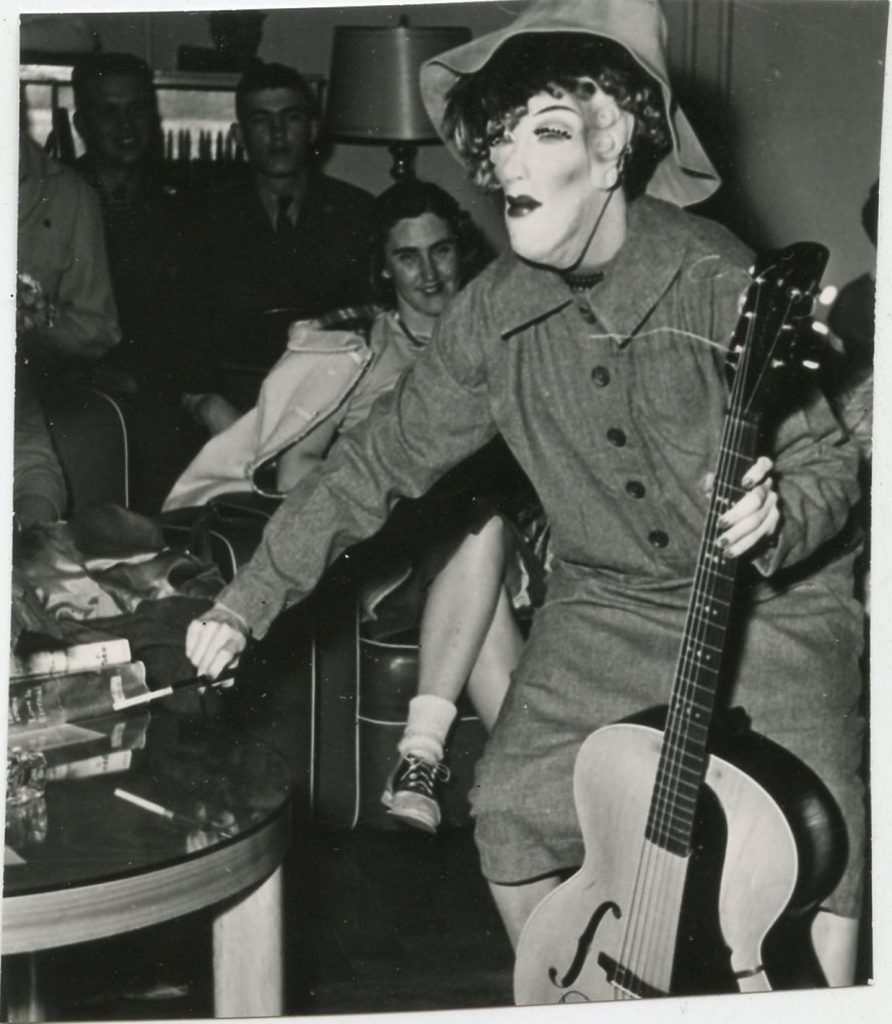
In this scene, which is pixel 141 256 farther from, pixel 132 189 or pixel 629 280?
pixel 629 280

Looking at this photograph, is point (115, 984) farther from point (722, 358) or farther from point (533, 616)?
point (722, 358)

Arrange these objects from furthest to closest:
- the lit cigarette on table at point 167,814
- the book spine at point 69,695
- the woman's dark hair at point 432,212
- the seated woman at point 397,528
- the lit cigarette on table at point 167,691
→ 1. the seated woman at point 397,528
2. the woman's dark hair at point 432,212
3. the book spine at point 69,695
4. the lit cigarette on table at point 167,691
5. the lit cigarette on table at point 167,814

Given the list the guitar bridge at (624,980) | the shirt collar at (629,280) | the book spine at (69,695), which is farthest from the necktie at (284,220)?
the guitar bridge at (624,980)

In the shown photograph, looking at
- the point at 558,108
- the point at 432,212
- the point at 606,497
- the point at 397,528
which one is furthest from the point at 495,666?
the point at 558,108

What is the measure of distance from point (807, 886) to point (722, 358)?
1.74 ft

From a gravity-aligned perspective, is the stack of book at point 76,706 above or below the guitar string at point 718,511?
below

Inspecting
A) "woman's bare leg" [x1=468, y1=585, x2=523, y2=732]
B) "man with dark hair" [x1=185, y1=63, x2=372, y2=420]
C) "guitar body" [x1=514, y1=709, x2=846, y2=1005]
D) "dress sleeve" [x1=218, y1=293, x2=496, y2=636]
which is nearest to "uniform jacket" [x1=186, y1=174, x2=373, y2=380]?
"man with dark hair" [x1=185, y1=63, x2=372, y2=420]

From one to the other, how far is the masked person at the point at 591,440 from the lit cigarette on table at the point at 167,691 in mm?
19

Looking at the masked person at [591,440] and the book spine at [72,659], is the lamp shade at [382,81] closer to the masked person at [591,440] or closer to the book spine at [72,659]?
the masked person at [591,440]

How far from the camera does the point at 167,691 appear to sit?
137 cm

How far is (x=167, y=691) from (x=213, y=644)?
7 cm

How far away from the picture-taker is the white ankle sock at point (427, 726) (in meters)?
1.77

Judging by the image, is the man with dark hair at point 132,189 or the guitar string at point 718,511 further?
the man with dark hair at point 132,189

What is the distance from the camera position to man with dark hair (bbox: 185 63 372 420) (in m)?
1.58
